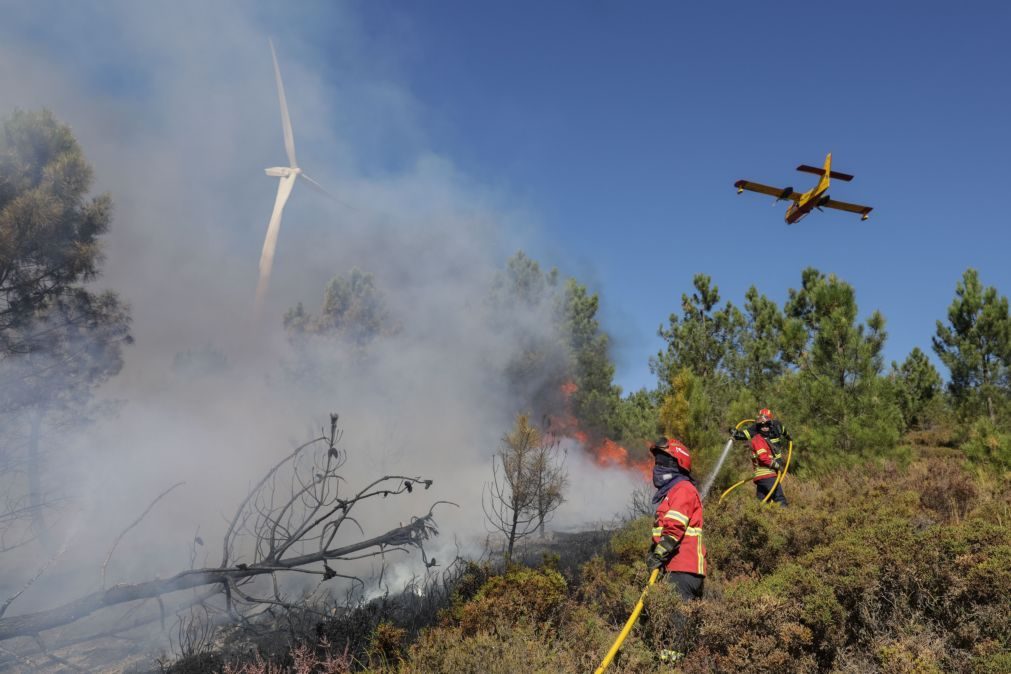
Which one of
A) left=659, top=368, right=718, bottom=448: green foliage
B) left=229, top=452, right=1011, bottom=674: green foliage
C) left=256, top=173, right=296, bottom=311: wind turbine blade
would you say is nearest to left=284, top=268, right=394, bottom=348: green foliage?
left=256, top=173, right=296, bottom=311: wind turbine blade

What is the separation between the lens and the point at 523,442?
10.1m

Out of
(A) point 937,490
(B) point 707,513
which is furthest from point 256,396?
(A) point 937,490

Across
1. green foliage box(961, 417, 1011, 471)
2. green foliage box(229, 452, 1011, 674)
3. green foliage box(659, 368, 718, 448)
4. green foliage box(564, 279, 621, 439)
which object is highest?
green foliage box(564, 279, 621, 439)

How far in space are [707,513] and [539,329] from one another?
16.0 metres

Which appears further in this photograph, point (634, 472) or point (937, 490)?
point (634, 472)

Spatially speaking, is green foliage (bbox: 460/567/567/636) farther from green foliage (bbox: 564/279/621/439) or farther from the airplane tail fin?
green foliage (bbox: 564/279/621/439)

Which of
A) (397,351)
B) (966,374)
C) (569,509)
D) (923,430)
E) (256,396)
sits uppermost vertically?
(397,351)

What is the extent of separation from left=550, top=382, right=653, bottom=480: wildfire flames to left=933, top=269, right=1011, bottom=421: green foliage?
10.8m

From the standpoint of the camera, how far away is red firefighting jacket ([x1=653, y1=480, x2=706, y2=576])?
4781mm

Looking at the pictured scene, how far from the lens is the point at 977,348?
55.4 feet

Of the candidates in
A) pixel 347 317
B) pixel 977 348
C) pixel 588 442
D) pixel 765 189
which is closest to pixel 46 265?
pixel 347 317

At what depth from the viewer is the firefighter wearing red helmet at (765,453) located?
349 inches

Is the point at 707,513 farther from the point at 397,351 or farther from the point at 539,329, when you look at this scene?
the point at 397,351

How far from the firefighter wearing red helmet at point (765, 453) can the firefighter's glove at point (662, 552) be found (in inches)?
187
